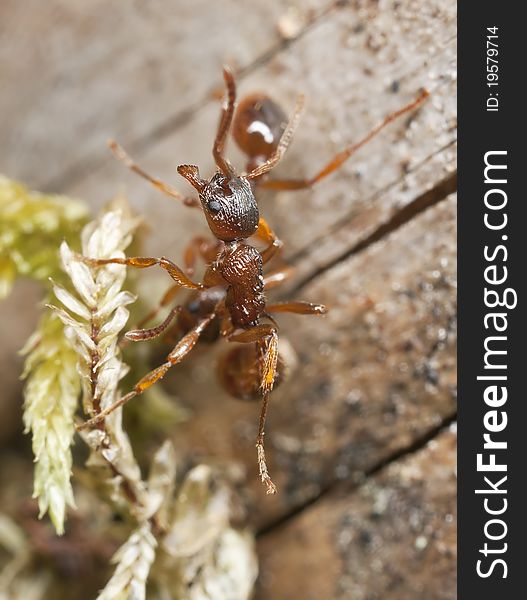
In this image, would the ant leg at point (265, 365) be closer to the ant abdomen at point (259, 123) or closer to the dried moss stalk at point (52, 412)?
the dried moss stalk at point (52, 412)

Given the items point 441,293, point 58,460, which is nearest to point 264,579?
point 58,460

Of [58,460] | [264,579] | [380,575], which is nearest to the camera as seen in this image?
[58,460]

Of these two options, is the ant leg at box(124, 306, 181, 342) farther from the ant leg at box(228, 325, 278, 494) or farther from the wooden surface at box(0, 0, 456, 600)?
the wooden surface at box(0, 0, 456, 600)

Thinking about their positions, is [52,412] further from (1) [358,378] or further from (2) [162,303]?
(1) [358,378]

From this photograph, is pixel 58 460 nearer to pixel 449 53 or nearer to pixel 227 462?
pixel 227 462

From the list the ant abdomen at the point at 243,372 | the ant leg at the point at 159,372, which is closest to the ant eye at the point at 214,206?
the ant leg at the point at 159,372

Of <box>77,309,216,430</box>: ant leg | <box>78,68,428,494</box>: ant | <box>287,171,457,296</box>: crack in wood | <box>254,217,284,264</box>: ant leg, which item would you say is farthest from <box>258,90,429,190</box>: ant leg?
<box>77,309,216,430</box>: ant leg
